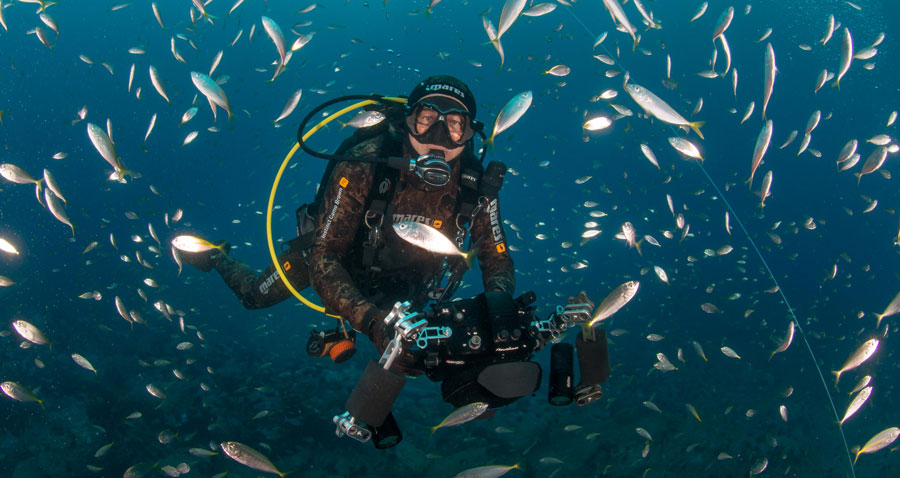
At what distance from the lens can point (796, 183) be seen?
45.8 meters

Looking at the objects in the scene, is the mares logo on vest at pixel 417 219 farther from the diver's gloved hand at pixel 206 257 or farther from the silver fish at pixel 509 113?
the diver's gloved hand at pixel 206 257

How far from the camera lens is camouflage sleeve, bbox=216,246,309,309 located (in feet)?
14.9

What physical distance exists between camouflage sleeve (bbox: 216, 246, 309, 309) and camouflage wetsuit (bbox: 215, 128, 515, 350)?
0.05 feet

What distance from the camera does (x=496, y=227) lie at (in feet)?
14.9

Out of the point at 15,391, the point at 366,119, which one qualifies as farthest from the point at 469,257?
the point at 15,391

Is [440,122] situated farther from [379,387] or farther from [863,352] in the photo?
[863,352]

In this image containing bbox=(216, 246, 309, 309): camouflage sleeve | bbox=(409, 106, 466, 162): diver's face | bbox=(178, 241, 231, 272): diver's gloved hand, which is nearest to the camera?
bbox=(409, 106, 466, 162): diver's face

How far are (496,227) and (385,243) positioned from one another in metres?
1.30

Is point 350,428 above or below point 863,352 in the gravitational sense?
below

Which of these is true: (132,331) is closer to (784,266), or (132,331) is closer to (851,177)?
(784,266)

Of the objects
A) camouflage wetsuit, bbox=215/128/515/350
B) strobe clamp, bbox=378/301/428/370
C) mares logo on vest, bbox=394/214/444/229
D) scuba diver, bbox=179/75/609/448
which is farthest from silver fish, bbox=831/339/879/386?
strobe clamp, bbox=378/301/428/370

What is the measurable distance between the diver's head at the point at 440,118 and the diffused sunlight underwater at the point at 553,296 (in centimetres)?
42

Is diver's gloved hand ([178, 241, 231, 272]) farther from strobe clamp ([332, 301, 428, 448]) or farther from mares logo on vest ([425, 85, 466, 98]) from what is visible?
strobe clamp ([332, 301, 428, 448])

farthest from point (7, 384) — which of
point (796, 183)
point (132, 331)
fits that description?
point (796, 183)
